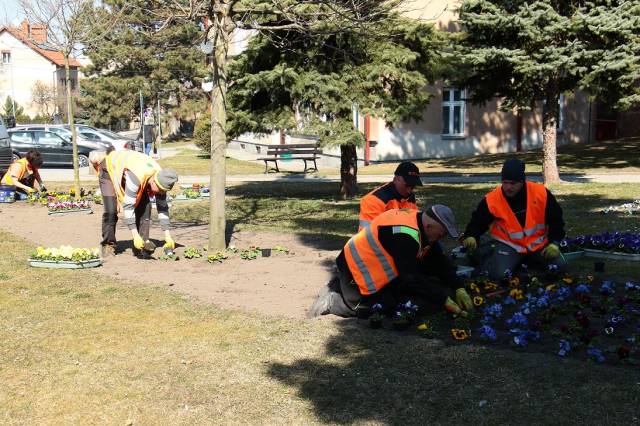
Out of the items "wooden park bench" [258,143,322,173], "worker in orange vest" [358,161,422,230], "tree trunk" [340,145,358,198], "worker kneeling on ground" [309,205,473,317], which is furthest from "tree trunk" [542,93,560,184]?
"worker kneeling on ground" [309,205,473,317]

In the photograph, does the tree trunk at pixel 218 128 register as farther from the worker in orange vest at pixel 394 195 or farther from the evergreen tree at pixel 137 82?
the evergreen tree at pixel 137 82

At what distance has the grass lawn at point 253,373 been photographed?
15.7 feet

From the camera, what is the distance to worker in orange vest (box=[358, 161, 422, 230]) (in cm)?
750

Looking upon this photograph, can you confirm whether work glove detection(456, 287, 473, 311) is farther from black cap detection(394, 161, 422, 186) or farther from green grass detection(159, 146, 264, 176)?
green grass detection(159, 146, 264, 176)

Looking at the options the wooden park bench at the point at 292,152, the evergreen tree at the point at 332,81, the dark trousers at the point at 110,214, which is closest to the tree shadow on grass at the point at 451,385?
the dark trousers at the point at 110,214

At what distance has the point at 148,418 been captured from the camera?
4.85 m

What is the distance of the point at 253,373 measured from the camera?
5.55m

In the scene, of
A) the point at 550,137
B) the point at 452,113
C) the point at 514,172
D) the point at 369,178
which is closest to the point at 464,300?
the point at 514,172

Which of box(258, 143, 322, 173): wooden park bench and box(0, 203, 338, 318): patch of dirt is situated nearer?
box(0, 203, 338, 318): patch of dirt

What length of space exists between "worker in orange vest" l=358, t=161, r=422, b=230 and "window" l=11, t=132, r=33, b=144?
23220 millimetres

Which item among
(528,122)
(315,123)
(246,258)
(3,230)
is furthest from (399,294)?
(528,122)

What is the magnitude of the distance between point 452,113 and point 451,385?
24.8 meters

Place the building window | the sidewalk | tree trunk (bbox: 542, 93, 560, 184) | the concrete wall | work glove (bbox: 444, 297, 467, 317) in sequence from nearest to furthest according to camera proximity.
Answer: work glove (bbox: 444, 297, 467, 317) → tree trunk (bbox: 542, 93, 560, 184) → the sidewalk → the building window → the concrete wall

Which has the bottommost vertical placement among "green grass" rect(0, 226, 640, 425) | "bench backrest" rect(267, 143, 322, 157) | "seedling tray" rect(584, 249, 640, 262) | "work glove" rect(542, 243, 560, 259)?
"green grass" rect(0, 226, 640, 425)
